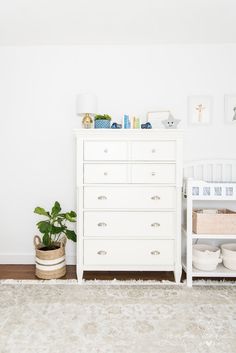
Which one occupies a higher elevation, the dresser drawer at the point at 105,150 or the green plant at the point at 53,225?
the dresser drawer at the point at 105,150

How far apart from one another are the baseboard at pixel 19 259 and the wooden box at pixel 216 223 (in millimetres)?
1632

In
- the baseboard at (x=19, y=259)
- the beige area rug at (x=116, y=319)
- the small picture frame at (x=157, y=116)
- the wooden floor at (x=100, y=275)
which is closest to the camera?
the beige area rug at (x=116, y=319)

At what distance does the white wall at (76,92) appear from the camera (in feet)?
11.7

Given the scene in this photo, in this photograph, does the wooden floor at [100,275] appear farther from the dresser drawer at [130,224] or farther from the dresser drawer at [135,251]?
the dresser drawer at [130,224]

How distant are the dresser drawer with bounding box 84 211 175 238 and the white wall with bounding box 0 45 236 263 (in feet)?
2.40

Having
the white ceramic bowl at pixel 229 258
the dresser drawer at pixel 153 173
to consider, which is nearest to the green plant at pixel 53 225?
the dresser drawer at pixel 153 173

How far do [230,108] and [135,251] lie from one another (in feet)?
6.70

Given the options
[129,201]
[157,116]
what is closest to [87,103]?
[157,116]

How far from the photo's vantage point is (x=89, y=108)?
3.28 metres

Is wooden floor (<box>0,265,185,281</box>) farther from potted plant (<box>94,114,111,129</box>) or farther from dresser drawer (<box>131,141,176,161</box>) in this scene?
potted plant (<box>94,114,111,129</box>)

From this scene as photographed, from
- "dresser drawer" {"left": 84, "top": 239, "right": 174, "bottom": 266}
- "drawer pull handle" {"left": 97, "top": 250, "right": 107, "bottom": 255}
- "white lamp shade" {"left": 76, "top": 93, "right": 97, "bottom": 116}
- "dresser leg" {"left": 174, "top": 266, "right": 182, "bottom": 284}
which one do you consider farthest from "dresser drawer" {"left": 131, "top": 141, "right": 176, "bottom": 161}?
"dresser leg" {"left": 174, "top": 266, "right": 182, "bottom": 284}

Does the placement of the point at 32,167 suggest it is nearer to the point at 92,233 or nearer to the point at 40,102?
the point at 40,102

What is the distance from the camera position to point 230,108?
355cm

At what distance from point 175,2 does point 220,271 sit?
103 inches
